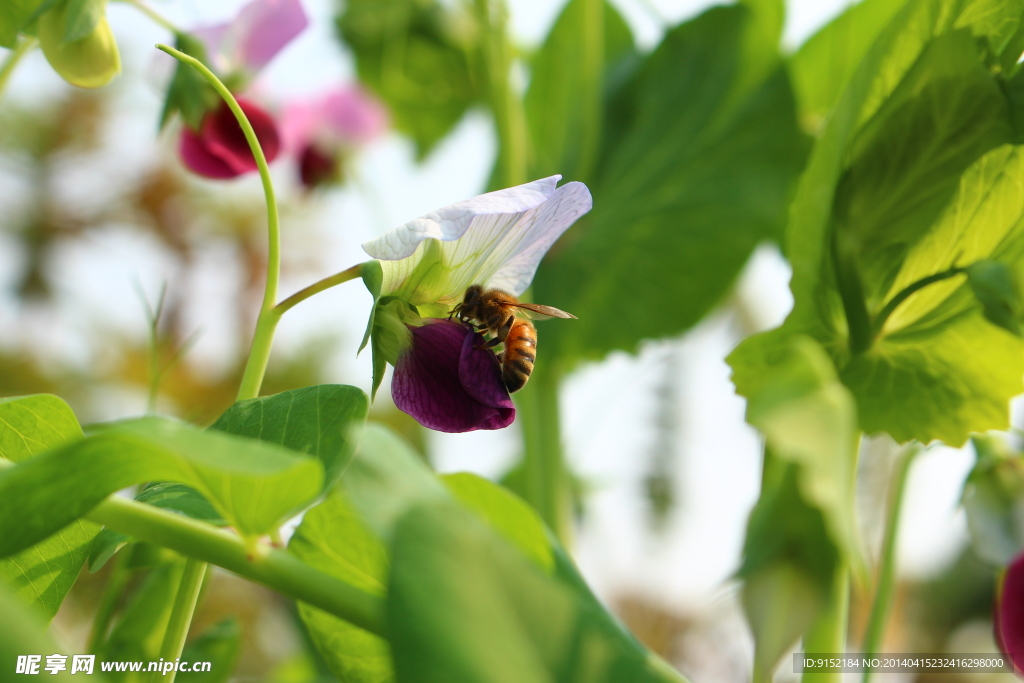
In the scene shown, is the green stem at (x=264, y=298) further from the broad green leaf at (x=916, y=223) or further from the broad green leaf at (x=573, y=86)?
the broad green leaf at (x=573, y=86)

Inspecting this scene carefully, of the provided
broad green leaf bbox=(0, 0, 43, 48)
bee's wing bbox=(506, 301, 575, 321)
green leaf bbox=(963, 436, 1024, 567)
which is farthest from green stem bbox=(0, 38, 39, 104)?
green leaf bbox=(963, 436, 1024, 567)

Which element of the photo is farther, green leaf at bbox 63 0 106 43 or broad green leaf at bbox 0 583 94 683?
green leaf at bbox 63 0 106 43

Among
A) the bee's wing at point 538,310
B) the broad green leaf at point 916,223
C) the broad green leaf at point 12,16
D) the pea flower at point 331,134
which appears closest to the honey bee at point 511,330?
the bee's wing at point 538,310

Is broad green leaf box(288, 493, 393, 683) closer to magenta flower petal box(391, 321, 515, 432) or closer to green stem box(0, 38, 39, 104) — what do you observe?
magenta flower petal box(391, 321, 515, 432)

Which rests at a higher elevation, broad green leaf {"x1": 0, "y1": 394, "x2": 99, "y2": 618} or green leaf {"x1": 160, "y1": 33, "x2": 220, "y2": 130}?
green leaf {"x1": 160, "y1": 33, "x2": 220, "y2": 130}

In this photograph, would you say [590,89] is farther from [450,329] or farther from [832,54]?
[450,329]

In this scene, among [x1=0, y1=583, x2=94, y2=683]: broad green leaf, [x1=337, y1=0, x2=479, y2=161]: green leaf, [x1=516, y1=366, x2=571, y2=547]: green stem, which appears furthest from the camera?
[x1=337, y1=0, x2=479, y2=161]: green leaf

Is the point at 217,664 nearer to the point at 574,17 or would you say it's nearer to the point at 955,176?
the point at 955,176
